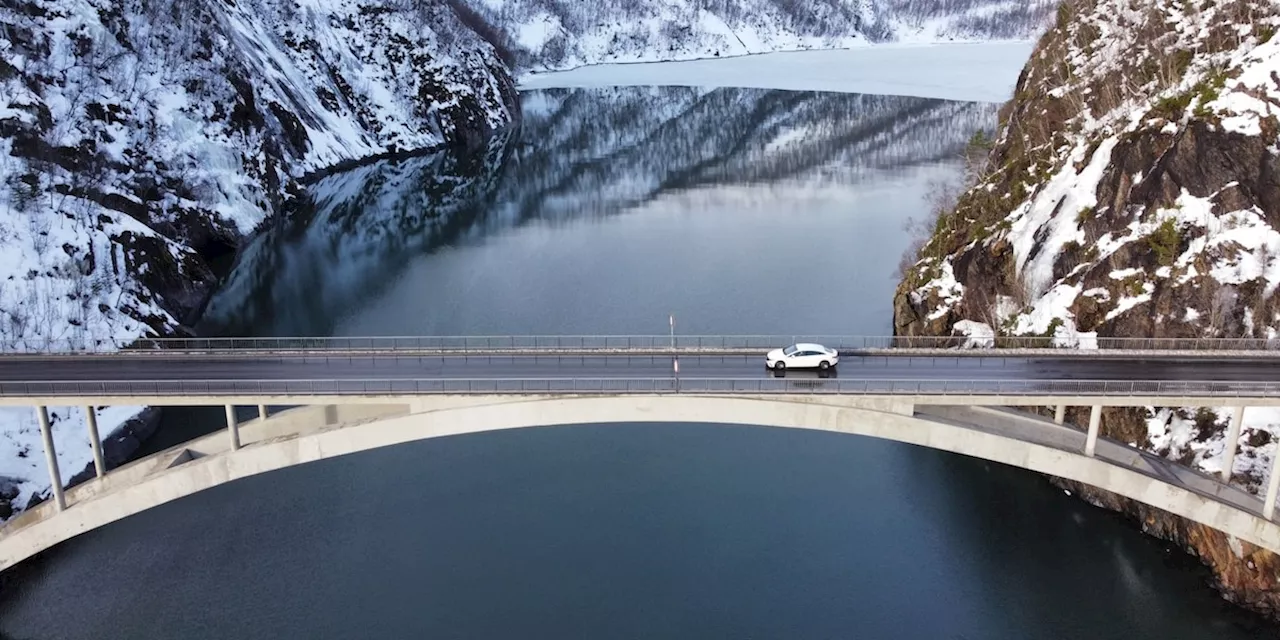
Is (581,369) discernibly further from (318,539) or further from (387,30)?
(387,30)

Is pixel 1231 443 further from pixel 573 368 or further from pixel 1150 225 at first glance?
pixel 573 368

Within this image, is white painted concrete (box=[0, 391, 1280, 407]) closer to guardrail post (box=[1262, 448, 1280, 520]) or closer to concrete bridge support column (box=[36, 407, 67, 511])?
concrete bridge support column (box=[36, 407, 67, 511])

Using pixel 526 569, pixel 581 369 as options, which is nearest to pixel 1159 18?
pixel 581 369

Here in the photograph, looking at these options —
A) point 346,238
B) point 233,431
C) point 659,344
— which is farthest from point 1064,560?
point 346,238

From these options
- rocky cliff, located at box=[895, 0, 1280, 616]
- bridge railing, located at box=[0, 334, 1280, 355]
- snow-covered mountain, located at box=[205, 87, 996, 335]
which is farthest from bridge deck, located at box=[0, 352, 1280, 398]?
snow-covered mountain, located at box=[205, 87, 996, 335]

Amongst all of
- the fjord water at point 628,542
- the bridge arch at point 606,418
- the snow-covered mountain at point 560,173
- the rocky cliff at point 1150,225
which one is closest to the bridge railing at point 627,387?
the bridge arch at point 606,418
